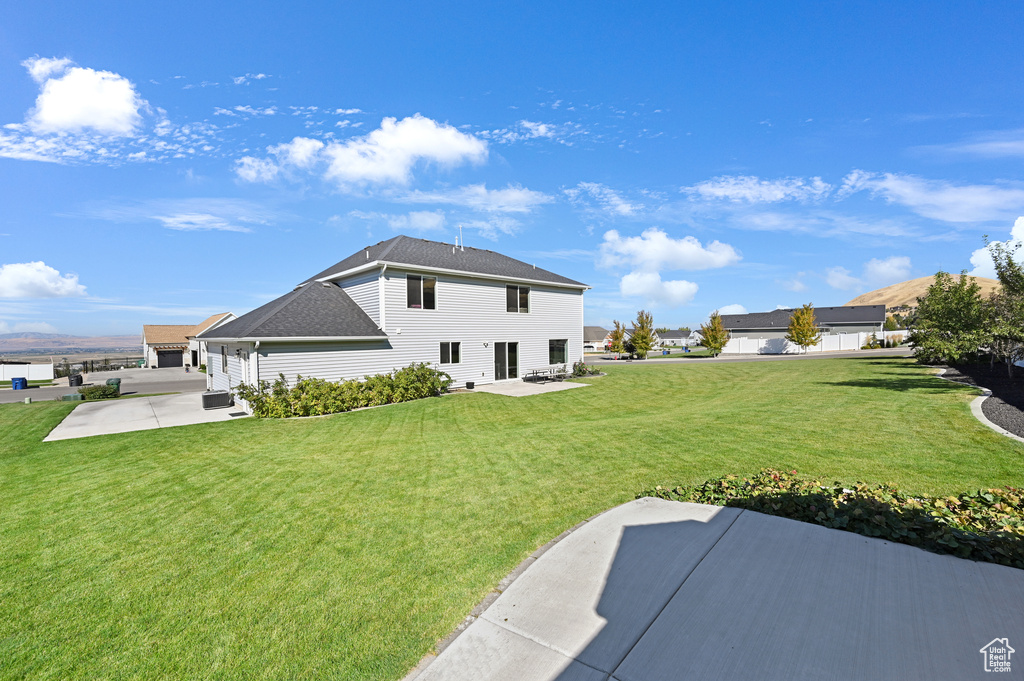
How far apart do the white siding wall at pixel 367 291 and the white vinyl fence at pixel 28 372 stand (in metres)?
31.8

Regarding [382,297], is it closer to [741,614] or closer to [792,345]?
[741,614]

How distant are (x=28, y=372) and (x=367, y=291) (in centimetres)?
3420

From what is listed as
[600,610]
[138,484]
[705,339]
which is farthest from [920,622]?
[705,339]

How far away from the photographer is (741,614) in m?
3.25

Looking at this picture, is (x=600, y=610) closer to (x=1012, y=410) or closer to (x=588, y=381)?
(x=1012, y=410)

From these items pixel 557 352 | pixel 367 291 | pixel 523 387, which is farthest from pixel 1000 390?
pixel 367 291

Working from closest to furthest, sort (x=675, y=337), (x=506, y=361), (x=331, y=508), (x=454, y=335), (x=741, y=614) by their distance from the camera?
(x=741, y=614) → (x=331, y=508) → (x=454, y=335) → (x=506, y=361) → (x=675, y=337)

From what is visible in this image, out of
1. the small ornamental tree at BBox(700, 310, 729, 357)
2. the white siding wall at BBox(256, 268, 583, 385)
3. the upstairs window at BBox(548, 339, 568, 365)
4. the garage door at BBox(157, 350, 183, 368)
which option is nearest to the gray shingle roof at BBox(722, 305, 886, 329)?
the small ornamental tree at BBox(700, 310, 729, 357)

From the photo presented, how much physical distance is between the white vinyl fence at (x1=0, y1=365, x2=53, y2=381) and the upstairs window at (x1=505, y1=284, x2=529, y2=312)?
3733 centimetres

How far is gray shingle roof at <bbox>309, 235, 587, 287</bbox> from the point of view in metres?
19.1

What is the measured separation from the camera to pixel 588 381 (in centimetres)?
2153

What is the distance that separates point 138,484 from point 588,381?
17.5m
